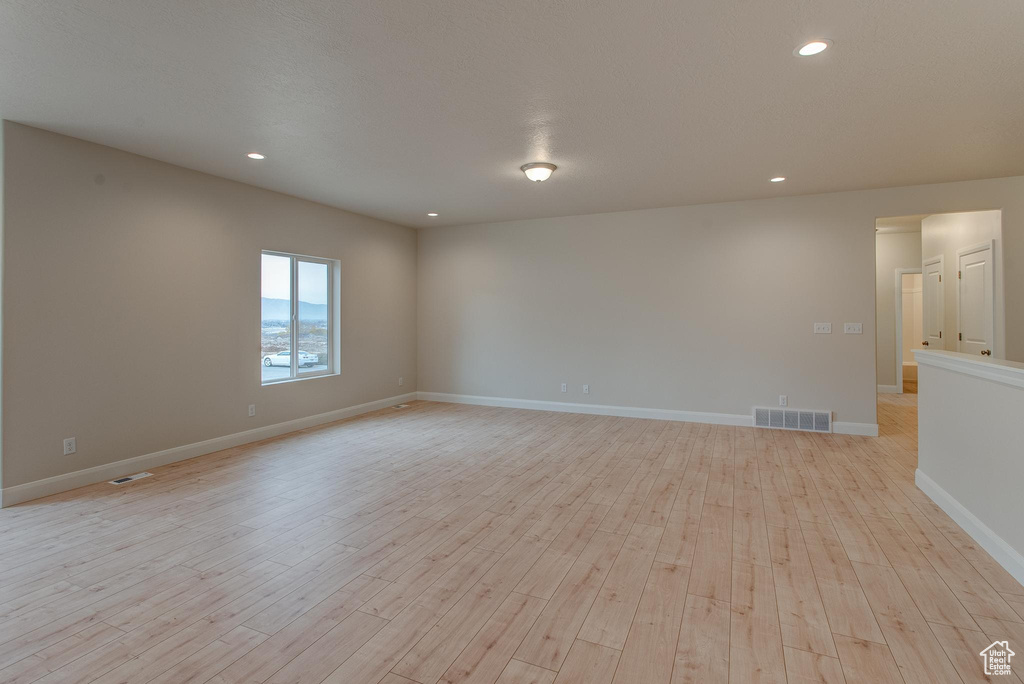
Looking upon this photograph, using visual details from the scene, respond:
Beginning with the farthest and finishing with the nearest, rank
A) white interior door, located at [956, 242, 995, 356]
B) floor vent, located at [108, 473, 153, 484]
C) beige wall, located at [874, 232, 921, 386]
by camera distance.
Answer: beige wall, located at [874, 232, 921, 386] < white interior door, located at [956, 242, 995, 356] < floor vent, located at [108, 473, 153, 484]

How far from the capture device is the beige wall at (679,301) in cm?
546

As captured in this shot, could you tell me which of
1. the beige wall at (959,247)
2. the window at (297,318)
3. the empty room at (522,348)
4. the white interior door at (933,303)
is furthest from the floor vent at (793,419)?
the window at (297,318)

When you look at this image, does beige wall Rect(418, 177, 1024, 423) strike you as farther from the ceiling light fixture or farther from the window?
the ceiling light fixture

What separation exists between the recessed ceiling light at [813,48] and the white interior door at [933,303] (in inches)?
233

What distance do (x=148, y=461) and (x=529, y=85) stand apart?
4.57 m

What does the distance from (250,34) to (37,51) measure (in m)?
1.24

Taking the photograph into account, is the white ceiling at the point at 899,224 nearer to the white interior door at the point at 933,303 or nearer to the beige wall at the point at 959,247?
the beige wall at the point at 959,247

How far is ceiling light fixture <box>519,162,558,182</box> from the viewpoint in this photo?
4.43 metres

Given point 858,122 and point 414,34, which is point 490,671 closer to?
point 414,34

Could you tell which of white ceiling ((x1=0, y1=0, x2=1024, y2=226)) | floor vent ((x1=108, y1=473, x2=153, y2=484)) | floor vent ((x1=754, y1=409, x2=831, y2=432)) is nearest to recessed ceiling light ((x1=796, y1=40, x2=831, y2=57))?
white ceiling ((x1=0, y1=0, x2=1024, y2=226))

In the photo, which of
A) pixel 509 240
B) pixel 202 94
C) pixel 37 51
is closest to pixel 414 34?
pixel 202 94

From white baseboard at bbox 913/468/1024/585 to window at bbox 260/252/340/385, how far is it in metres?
6.20

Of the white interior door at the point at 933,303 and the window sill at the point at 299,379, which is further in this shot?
the white interior door at the point at 933,303

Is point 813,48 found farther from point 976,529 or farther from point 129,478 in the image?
point 129,478
